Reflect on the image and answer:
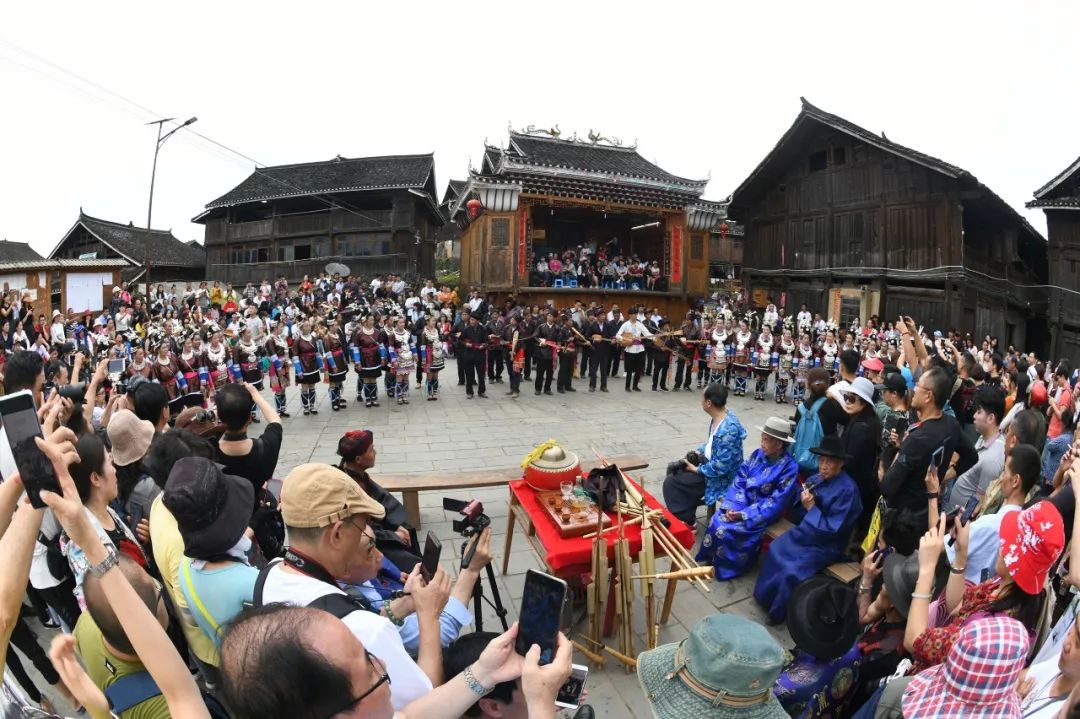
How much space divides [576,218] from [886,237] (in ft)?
33.9

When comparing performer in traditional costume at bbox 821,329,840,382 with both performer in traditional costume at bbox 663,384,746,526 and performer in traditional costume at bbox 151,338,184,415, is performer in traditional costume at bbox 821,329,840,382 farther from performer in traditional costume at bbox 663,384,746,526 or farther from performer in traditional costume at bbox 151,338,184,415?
performer in traditional costume at bbox 151,338,184,415

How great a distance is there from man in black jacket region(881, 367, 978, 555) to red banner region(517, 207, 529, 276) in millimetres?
14271

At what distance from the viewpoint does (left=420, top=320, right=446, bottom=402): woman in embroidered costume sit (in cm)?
1153

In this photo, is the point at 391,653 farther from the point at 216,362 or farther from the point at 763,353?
the point at 763,353

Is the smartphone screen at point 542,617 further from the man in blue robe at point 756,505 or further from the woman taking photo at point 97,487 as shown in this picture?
the man in blue robe at point 756,505

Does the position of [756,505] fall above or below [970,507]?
below

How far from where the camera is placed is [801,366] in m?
12.2

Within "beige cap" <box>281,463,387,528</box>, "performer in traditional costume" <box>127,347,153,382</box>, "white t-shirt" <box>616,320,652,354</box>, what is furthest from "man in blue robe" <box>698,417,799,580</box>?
"performer in traditional costume" <box>127,347,153,382</box>

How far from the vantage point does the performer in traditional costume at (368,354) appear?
1054cm

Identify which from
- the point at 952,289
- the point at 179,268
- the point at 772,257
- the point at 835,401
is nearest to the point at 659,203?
the point at 772,257

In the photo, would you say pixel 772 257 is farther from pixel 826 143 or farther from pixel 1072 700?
pixel 1072 700

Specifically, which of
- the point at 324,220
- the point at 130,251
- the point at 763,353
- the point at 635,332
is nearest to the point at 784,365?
the point at 763,353

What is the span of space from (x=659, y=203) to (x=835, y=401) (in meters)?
15.0

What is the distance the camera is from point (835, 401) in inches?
213
